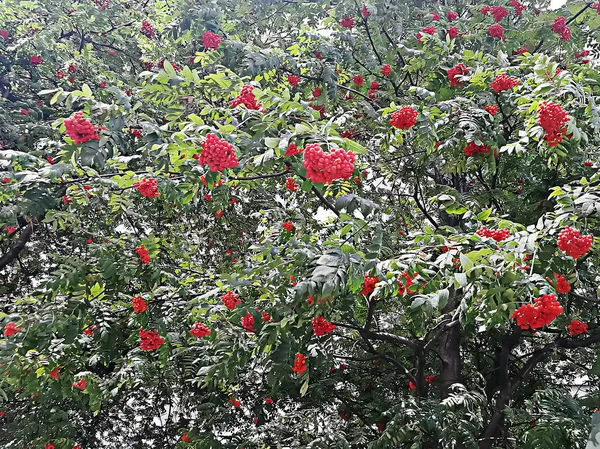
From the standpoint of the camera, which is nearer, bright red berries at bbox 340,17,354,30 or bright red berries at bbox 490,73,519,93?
bright red berries at bbox 490,73,519,93

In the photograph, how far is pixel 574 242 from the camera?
82.4 inches

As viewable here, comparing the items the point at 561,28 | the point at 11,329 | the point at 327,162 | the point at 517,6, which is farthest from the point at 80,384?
the point at 517,6

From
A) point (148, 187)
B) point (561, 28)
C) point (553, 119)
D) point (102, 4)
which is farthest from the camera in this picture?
point (102, 4)

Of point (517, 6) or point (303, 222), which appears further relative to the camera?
point (517, 6)

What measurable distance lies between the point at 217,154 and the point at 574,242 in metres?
1.66

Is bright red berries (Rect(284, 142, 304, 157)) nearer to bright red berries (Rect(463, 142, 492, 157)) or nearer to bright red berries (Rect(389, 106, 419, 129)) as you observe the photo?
bright red berries (Rect(389, 106, 419, 129))

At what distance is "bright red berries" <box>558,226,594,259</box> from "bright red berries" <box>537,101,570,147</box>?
67 cm

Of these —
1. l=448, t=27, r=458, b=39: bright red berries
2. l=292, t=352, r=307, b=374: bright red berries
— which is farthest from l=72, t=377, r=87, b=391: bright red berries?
l=448, t=27, r=458, b=39: bright red berries

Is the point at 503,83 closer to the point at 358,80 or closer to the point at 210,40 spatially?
the point at 358,80

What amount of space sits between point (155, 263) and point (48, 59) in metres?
3.51

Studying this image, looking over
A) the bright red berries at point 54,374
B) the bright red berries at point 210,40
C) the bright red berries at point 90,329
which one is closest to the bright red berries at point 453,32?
the bright red berries at point 210,40

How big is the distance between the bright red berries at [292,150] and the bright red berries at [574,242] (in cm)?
125

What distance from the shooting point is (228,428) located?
5145 millimetres

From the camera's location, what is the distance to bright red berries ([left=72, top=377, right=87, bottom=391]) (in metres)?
4.01
